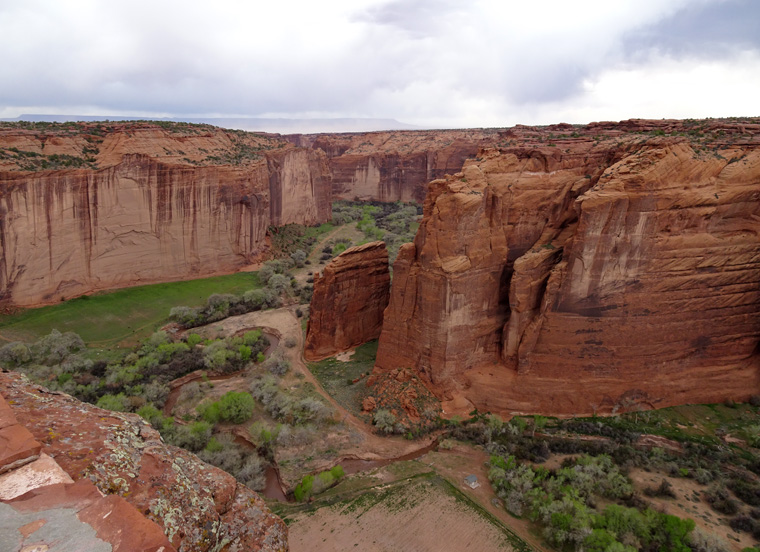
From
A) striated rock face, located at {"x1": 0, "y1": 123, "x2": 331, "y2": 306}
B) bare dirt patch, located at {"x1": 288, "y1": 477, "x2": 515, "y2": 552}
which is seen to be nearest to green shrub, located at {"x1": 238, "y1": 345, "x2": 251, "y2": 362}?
bare dirt patch, located at {"x1": 288, "y1": 477, "x2": 515, "y2": 552}

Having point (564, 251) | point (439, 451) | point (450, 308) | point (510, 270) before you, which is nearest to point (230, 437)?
point (439, 451)

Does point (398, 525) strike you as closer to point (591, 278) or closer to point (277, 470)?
point (277, 470)

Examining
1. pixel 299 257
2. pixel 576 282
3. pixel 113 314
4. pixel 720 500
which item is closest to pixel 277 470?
pixel 576 282

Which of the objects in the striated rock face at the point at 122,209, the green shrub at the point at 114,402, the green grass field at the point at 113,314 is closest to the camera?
the green shrub at the point at 114,402

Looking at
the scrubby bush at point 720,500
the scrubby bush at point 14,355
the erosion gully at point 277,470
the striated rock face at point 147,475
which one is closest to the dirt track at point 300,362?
the erosion gully at point 277,470

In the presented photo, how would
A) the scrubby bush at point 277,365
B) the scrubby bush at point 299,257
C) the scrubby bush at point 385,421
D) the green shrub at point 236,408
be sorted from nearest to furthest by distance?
the scrubby bush at point 385,421 → the green shrub at point 236,408 → the scrubby bush at point 277,365 → the scrubby bush at point 299,257

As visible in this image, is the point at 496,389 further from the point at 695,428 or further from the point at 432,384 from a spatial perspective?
the point at 695,428

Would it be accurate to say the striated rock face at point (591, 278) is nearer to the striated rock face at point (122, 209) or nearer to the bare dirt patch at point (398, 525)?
the bare dirt patch at point (398, 525)
